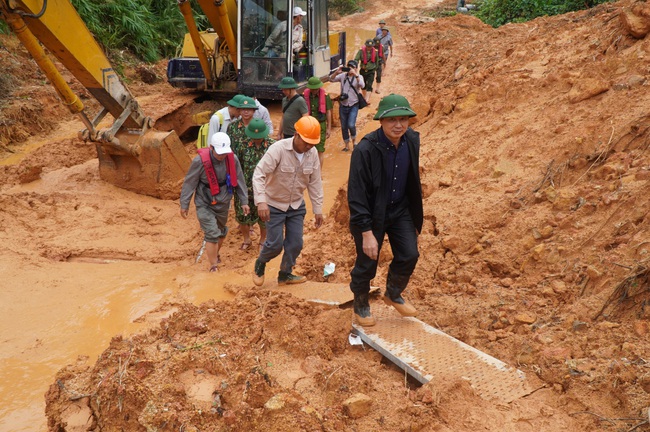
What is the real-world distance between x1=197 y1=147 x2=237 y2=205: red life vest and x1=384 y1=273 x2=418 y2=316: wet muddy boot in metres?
2.27

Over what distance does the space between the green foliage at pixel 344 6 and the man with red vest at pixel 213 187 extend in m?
27.9

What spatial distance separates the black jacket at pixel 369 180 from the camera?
3590 millimetres

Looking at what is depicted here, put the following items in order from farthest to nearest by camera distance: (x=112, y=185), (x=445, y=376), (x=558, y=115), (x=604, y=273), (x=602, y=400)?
(x=112, y=185)
(x=558, y=115)
(x=604, y=273)
(x=445, y=376)
(x=602, y=400)

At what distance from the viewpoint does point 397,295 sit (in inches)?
159

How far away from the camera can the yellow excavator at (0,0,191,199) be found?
233 inches

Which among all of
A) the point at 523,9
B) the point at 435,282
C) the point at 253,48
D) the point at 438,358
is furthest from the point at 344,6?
the point at 438,358

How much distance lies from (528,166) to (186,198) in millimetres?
3620

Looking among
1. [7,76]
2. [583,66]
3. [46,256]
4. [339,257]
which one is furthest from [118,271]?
[7,76]

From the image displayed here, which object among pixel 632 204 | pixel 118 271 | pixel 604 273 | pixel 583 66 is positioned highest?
pixel 583 66

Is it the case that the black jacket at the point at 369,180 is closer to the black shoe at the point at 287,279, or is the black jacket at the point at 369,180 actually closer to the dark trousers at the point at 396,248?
the dark trousers at the point at 396,248

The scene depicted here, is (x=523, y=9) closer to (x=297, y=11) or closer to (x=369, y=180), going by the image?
(x=297, y=11)

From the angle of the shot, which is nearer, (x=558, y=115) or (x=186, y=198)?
(x=186, y=198)

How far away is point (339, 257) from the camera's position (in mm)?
5715

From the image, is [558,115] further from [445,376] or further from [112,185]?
[112,185]
